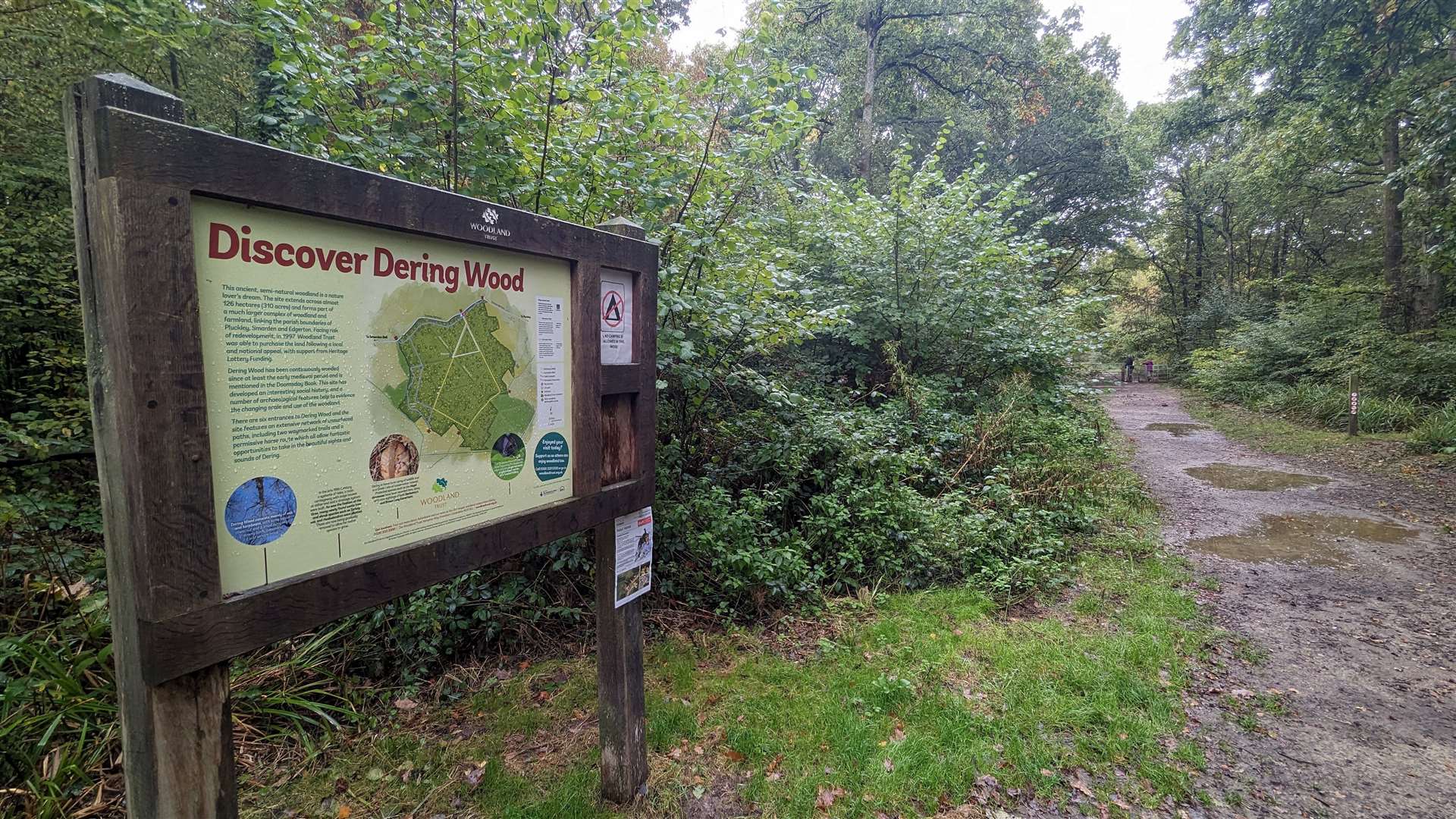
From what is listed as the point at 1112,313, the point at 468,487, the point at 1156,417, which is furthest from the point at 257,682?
the point at 1112,313

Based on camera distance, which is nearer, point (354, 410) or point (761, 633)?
point (354, 410)

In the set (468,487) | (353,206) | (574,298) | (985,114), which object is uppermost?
(985,114)

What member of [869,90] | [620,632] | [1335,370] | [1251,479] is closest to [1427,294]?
[1335,370]

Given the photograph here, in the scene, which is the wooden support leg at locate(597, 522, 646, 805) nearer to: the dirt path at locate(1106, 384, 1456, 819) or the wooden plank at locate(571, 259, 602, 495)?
the wooden plank at locate(571, 259, 602, 495)

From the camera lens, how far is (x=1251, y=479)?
8.33m

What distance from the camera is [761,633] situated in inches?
152

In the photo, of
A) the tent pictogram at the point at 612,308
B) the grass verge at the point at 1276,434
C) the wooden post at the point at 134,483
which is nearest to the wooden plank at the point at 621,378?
the tent pictogram at the point at 612,308

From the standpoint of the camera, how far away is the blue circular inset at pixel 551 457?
1.97 metres

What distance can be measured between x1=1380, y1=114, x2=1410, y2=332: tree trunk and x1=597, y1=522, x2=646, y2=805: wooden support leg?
698 inches

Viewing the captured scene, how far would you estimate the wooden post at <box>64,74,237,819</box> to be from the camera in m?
1.07

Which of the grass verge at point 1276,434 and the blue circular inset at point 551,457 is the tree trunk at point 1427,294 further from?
the blue circular inset at point 551,457

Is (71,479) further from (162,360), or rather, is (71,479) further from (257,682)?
(162,360)

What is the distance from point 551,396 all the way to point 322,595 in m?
0.85

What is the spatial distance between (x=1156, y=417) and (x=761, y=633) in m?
15.1
